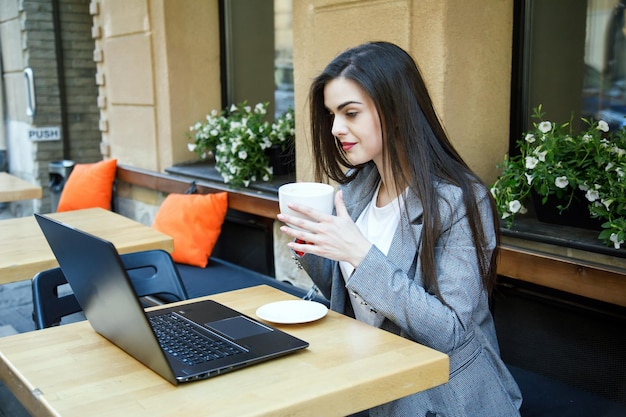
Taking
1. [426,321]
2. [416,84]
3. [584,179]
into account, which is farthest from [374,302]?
[584,179]

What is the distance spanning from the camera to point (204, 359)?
156 centimetres

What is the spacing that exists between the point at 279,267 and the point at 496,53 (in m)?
1.79

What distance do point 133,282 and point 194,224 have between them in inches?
65.2

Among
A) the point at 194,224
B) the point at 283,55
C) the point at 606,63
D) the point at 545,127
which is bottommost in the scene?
the point at 194,224

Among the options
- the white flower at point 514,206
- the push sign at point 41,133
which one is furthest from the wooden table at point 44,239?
the push sign at point 41,133

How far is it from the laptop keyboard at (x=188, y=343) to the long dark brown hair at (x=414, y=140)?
20.5 inches

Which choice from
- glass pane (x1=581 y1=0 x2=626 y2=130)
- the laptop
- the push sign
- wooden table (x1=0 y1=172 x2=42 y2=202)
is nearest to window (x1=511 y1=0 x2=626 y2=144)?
glass pane (x1=581 y1=0 x2=626 y2=130)

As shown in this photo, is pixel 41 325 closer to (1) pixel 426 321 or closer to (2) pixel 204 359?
(2) pixel 204 359

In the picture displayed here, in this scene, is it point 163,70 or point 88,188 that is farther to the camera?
point 88,188

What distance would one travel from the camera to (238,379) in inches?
58.5

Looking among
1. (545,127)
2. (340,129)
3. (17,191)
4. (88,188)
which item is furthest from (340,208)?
(88,188)

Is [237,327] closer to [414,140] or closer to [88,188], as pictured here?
[414,140]

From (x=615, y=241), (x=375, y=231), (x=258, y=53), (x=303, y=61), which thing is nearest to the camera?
(x=375, y=231)

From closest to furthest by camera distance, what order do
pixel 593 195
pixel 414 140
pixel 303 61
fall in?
pixel 414 140 < pixel 593 195 < pixel 303 61
